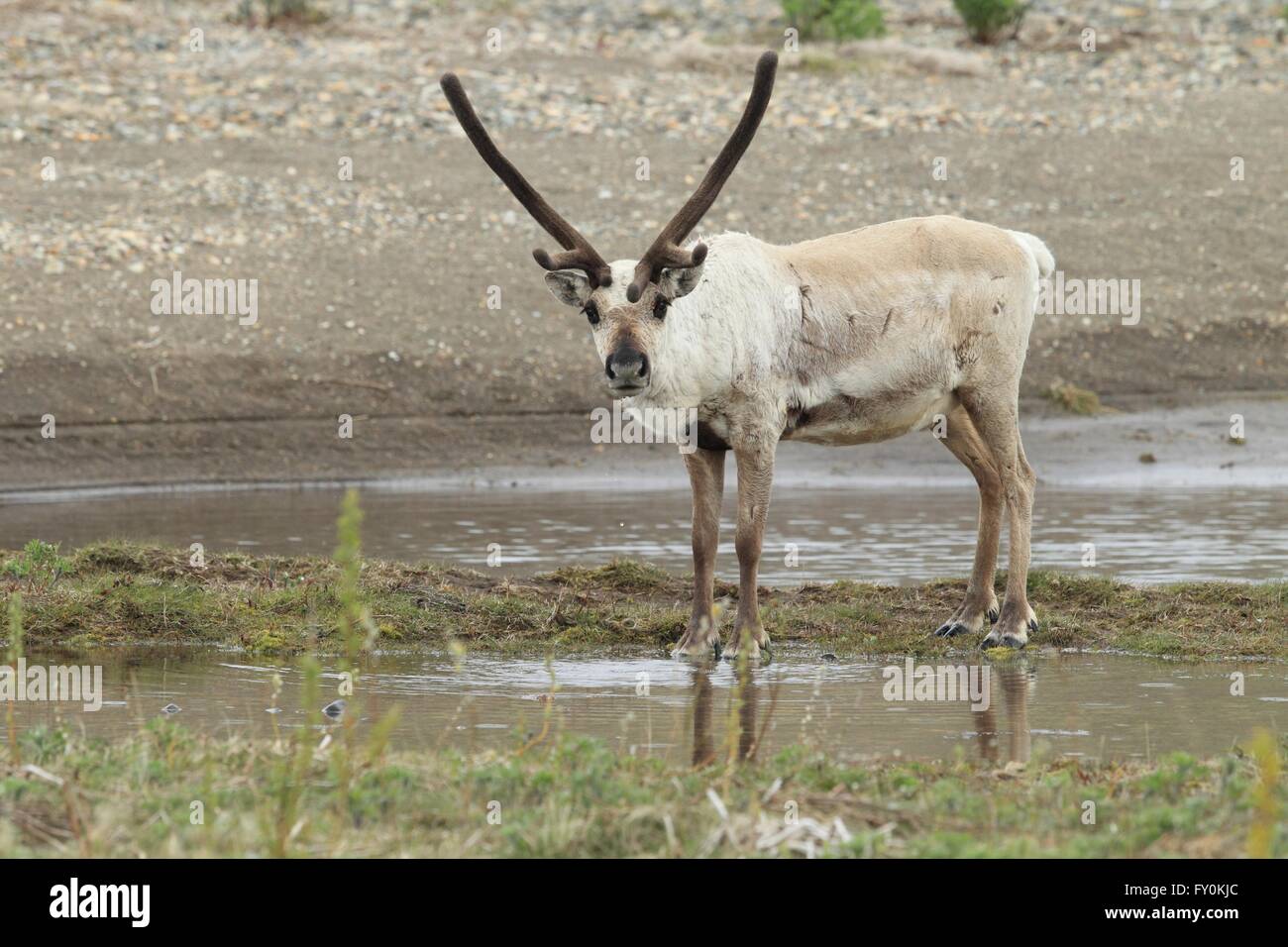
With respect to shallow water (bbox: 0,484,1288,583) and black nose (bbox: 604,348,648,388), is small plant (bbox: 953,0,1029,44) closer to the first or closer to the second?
shallow water (bbox: 0,484,1288,583)

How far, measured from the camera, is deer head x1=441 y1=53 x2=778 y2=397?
9188 millimetres

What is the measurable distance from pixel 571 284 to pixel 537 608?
2.10 meters

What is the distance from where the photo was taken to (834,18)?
2816cm

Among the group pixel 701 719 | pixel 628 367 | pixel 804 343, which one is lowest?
pixel 701 719

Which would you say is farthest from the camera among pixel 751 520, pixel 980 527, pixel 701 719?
pixel 980 527

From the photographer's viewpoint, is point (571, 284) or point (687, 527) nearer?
point (571, 284)

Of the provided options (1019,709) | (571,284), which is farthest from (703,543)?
(1019,709)

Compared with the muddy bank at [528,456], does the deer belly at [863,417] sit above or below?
above

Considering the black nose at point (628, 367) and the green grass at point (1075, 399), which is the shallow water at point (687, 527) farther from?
the black nose at point (628, 367)

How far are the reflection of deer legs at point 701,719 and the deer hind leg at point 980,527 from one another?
1798mm

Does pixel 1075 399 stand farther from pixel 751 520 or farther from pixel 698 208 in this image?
pixel 698 208

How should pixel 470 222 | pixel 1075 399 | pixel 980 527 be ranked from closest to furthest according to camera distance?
pixel 980 527
pixel 1075 399
pixel 470 222

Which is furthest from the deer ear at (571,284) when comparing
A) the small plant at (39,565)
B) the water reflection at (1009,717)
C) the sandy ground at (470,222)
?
the sandy ground at (470,222)

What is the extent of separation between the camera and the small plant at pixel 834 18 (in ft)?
92.4
